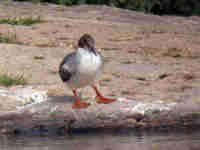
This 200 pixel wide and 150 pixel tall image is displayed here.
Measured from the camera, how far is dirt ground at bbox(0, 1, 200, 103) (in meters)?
9.20

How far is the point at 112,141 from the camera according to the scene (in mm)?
7289

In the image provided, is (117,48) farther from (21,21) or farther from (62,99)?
(62,99)

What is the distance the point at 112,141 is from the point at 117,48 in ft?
14.8

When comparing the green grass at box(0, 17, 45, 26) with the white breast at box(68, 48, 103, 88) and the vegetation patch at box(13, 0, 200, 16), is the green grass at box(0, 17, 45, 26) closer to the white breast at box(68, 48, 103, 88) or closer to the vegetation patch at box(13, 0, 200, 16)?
the vegetation patch at box(13, 0, 200, 16)


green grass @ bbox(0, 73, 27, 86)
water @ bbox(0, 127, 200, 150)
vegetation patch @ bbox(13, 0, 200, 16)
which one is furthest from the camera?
vegetation patch @ bbox(13, 0, 200, 16)

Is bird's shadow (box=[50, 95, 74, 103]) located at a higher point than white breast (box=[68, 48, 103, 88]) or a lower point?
lower

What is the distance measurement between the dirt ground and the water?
0.94 meters

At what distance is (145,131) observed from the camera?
7.79 meters

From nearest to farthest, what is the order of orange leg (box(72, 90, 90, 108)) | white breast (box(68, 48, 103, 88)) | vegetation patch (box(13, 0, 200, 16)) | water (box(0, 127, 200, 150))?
water (box(0, 127, 200, 150)), white breast (box(68, 48, 103, 88)), orange leg (box(72, 90, 90, 108)), vegetation patch (box(13, 0, 200, 16))

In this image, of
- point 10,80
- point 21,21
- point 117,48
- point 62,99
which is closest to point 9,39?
point 21,21

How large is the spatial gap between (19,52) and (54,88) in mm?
1859

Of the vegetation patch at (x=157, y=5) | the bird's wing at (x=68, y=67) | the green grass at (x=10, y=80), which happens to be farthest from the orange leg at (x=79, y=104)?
the vegetation patch at (x=157, y=5)

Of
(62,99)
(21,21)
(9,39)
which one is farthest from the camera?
(21,21)

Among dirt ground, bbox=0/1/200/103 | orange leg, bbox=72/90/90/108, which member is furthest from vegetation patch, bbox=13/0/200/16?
orange leg, bbox=72/90/90/108
